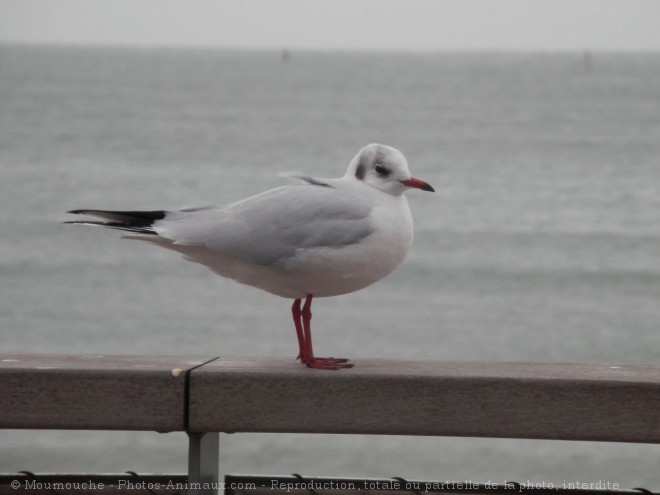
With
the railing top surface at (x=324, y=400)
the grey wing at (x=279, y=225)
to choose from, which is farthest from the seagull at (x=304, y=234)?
the railing top surface at (x=324, y=400)

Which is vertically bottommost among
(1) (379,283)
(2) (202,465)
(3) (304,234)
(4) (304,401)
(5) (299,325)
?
(2) (202,465)

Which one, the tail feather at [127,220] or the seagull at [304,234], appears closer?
the tail feather at [127,220]

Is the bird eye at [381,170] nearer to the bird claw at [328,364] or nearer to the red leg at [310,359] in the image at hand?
the red leg at [310,359]

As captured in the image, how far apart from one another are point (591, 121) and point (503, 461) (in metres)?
54.6

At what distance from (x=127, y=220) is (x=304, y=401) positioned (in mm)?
846

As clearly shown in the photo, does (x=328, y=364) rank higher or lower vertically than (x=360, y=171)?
lower

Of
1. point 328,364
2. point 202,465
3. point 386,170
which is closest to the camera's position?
point 202,465

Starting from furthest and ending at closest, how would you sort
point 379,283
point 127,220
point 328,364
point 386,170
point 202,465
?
point 379,283
point 386,170
point 127,220
point 328,364
point 202,465

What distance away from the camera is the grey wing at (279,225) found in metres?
3.02

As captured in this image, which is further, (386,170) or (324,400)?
(386,170)

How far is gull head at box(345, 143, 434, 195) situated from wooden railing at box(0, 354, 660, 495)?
802mm

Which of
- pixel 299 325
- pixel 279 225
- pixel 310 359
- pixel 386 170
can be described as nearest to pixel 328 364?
pixel 310 359

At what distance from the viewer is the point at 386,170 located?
317 cm

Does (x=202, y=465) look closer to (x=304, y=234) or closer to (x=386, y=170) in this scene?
(x=304, y=234)
